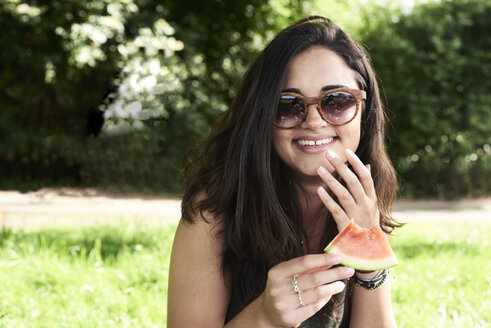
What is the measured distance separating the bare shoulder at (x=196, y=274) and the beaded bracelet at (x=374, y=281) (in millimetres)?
589

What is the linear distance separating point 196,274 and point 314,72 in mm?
942

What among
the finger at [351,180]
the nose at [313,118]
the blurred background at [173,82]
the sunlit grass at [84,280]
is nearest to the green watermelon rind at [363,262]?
the finger at [351,180]

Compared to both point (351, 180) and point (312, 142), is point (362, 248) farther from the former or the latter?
point (312, 142)

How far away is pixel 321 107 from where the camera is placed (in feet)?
6.73

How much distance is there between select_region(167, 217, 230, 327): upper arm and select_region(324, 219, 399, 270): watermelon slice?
0.55 meters

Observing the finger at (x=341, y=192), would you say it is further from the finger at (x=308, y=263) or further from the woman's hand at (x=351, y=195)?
the finger at (x=308, y=263)

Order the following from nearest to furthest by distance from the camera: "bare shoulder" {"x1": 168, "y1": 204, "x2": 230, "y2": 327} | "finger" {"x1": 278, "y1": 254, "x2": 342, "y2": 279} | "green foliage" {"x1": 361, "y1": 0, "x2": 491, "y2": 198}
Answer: "finger" {"x1": 278, "y1": 254, "x2": 342, "y2": 279}
"bare shoulder" {"x1": 168, "y1": 204, "x2": 230, "y2": 327}
"green foliage" {"x1": 361, "y1": 0, "x2": 491, "y2": 198}

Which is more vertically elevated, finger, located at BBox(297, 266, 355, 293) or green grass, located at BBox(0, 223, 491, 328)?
finger, located at BBox(297, 266, 355, 293)

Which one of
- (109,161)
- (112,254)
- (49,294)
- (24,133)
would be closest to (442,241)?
(112,254)

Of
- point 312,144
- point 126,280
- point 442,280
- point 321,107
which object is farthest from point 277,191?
point 442,280

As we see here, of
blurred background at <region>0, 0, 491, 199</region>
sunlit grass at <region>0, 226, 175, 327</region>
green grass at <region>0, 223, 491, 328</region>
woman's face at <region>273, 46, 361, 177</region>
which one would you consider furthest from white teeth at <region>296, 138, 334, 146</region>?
blurred background at <region>0, 0, 491, 199</region>

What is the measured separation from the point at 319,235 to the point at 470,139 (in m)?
7.53

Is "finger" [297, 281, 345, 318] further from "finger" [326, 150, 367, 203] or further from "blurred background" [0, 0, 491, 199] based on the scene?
"blurred background" [0, 0, 491, 199]

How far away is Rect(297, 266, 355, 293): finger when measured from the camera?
70.6 inches
